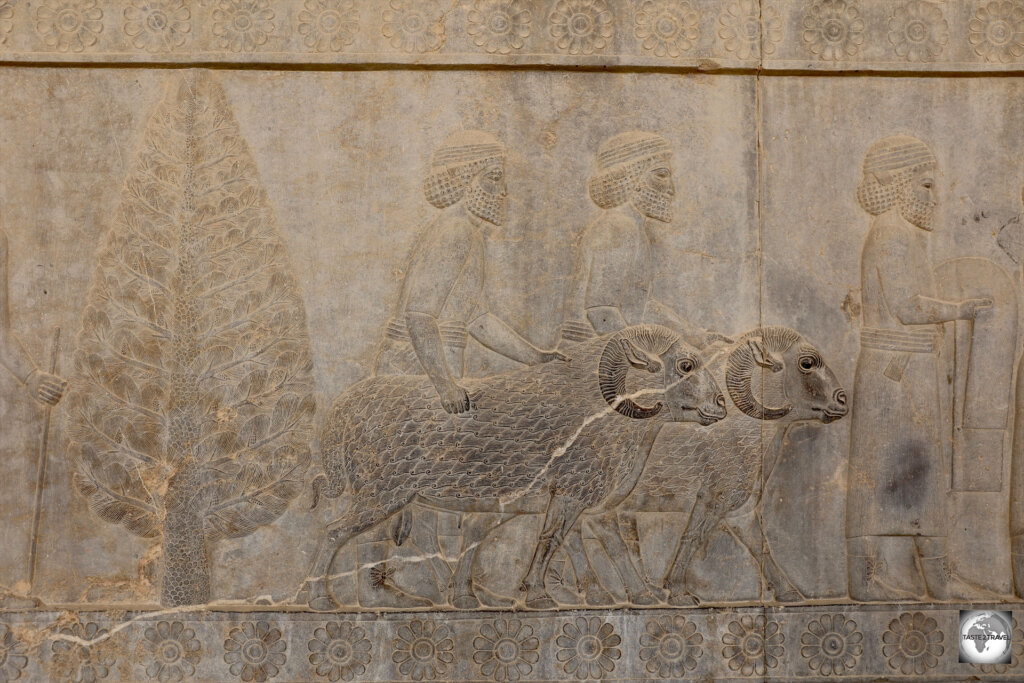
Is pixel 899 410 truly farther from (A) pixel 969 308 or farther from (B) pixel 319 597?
(B) pixel 319 597

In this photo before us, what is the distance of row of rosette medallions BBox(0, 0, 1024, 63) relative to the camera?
4816 millimetres

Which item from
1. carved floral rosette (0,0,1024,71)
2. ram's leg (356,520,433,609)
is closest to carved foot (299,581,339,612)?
ram's leg (356,520,433,609)

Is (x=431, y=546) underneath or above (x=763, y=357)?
underneath

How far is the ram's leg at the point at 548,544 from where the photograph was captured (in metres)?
4.67

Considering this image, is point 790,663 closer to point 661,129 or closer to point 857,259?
point 857,259

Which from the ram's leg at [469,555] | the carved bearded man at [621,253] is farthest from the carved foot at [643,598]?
the ram's leg at [469,555]

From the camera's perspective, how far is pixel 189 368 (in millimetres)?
4656

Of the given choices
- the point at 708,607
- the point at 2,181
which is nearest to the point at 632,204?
the point at 708,607

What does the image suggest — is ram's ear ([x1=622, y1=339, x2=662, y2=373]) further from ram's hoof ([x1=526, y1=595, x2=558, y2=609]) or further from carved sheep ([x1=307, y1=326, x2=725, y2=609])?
ram's hoof ([x1=526, y1=595, x2=558, y2=609])

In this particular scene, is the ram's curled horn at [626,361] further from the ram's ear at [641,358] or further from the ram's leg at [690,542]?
the ram's leg at [690,542]

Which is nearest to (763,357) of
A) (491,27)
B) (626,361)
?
(626,361)

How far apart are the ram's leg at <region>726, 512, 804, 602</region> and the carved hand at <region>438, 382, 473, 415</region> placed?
4.35 ft

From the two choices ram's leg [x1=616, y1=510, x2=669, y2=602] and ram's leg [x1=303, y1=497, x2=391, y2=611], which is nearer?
ram's leg [x1=303, y1=497, x2=391, y2=611]

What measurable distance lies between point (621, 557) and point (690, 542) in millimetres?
322
